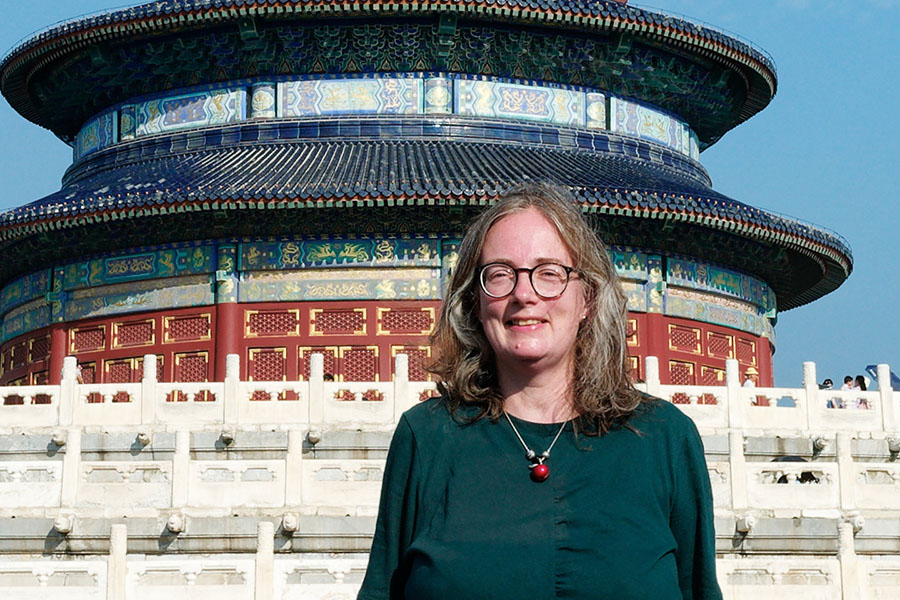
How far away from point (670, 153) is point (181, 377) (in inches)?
415

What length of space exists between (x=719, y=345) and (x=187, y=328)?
9.42 meters

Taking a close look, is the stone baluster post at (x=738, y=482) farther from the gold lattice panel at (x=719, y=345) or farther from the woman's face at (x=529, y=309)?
the gold lattice panel at (x=719, y=345)

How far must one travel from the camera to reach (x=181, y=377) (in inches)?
997

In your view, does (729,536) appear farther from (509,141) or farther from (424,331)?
(509,141)

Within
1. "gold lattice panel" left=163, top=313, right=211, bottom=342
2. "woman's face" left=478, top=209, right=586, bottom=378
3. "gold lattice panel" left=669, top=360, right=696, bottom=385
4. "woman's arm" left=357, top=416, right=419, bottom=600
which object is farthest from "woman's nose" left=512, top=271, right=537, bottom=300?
"gold lattice panel" left=669, top=360, right=696, bottom=385

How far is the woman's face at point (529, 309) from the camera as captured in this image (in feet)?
12.8

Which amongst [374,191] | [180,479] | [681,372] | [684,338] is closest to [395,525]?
[180,479]

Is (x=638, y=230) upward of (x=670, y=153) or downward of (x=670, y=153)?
downward

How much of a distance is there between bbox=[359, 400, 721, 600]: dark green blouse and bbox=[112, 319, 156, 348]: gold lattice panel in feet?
73.3

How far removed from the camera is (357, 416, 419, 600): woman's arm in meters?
3.85

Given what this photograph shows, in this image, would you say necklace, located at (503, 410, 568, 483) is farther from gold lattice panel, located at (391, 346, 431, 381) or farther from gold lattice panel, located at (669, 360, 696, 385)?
gold lattice panel, located at (669, 360, 696, 385)

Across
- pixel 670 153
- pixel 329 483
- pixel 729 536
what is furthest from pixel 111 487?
pixel 670 153

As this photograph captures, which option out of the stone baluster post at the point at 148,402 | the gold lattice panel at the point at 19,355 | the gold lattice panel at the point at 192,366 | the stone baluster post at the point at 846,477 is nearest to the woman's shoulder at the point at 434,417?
the stone baluster post at the point at 846,477

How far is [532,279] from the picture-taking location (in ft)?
12.9
